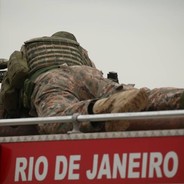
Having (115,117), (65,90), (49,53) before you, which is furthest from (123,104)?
(49,53)

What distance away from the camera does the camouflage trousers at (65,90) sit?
2.96 metres

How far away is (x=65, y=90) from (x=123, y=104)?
76cm

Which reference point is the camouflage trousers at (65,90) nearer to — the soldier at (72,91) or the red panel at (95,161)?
the soldier at (72,91)

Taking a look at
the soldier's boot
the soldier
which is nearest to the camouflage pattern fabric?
the soldier

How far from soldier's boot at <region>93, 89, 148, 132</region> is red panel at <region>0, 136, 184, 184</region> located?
178 millimetres

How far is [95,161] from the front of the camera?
2340 mm

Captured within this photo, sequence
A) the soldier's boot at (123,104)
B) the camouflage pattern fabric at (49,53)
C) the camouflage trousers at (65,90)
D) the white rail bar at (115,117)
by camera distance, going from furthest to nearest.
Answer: the camouflage pattern fabric at (49,53), the camouflage trousers at (65,90), the soldier's boot at (123,104), the white rail bar at (115,117)

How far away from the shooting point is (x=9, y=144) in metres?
2.53

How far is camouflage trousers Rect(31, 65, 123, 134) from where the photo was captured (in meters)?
2.96

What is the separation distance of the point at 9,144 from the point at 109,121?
45 cm

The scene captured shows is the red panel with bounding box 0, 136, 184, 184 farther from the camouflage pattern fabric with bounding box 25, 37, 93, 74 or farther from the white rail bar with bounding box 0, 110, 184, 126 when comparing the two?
the camouflage pattern fabric with bounding box 25, 37, 93, 74

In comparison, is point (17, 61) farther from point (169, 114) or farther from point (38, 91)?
point (169, 114)

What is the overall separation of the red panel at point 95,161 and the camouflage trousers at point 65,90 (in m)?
0.36

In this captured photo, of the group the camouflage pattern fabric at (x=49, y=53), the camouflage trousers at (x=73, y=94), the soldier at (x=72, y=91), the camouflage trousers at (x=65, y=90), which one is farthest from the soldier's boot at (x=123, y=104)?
the camouflage pattern fabric at (x=49, y=53)
